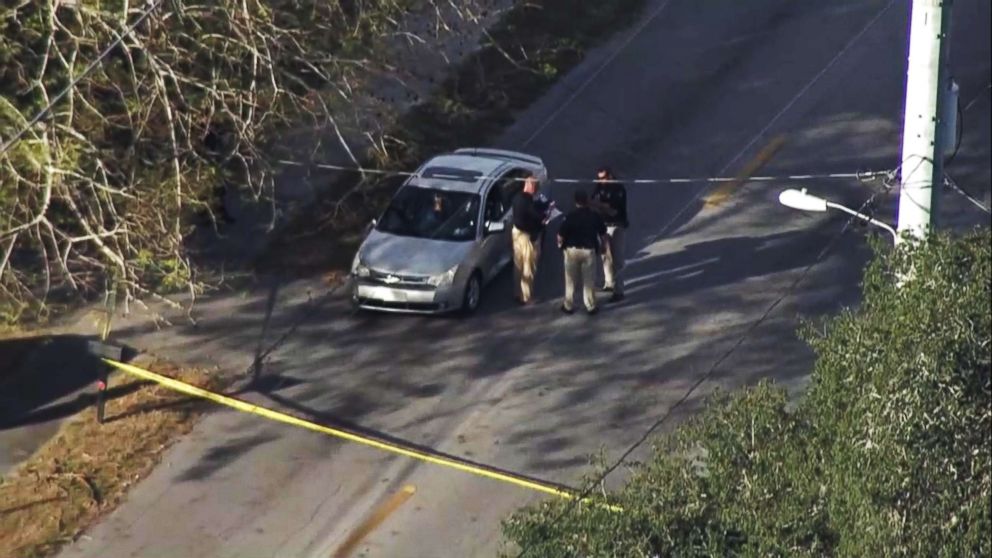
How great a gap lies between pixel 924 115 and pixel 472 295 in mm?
8542

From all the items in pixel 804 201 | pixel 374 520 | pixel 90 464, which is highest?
pixel 804 201

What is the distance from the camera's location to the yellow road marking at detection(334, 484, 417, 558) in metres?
14.9

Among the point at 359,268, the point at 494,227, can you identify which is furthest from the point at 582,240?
the point at 359,268

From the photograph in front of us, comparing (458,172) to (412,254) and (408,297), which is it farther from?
(408,297)

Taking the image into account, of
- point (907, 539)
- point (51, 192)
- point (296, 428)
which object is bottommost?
point (296, 428)

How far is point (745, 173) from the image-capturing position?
22484 mm

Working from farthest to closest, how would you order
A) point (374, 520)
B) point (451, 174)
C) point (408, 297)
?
point (451, 174) < point (408, 297) < point (374, 520)

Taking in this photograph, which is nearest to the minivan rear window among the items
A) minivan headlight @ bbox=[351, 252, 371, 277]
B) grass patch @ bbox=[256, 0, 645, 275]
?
grass patch @ bbox=[256, 0, 645, 275]

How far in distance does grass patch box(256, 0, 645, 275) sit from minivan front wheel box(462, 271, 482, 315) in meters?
1.65

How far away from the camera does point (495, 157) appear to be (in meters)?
20.4

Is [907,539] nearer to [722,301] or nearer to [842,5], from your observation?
[722,301]

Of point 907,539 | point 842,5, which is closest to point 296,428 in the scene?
point 907,539

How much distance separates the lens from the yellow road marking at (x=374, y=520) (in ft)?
48.8

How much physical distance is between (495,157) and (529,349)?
306 centimetres
